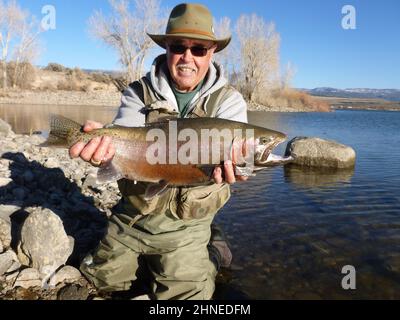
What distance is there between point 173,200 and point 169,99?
110 cm

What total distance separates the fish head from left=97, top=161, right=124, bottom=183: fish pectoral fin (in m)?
1.27

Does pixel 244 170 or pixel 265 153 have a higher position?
pixel 265 153

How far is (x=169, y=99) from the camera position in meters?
4.28

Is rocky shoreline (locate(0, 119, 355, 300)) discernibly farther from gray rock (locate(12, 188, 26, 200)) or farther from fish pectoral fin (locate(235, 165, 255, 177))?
fish pectoral fin (locate(235, 165, 255, 177))

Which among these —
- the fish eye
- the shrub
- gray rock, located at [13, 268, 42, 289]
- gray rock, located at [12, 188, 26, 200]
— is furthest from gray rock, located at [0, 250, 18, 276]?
the shrub

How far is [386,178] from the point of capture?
1084cm

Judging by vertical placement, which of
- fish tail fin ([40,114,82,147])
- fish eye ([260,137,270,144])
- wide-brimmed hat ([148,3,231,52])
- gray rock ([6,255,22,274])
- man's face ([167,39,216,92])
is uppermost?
wide-brimmed hat ([148,3,231,52])

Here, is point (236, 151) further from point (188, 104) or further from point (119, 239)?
point (119, 239)

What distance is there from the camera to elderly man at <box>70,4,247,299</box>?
409 cm

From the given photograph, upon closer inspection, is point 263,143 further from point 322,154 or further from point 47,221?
point 322,154

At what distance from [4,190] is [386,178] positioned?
9496 mm

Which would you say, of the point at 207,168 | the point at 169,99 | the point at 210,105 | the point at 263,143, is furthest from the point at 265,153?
the point at 169,99

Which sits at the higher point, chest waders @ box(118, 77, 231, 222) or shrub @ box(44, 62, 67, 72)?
shrub @ box(44, 62, 67, 72)
